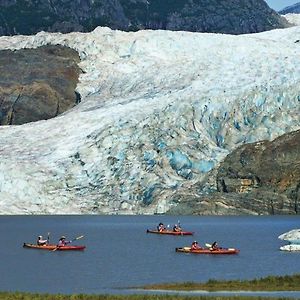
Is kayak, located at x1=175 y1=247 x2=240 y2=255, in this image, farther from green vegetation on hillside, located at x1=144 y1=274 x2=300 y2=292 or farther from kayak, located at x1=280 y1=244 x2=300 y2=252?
green vegetation on hillside, located at x1=144 y1=274 x2=300 y2=292

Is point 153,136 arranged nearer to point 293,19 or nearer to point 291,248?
point 291,248

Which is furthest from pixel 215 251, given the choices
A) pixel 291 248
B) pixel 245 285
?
pixel 245 285

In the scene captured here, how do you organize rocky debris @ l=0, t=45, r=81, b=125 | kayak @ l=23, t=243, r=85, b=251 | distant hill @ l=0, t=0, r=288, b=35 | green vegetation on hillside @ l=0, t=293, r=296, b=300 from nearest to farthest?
green vegetation on hillside @ l=0, t=293, r=296, b=300
kayak @ l=23, t=243, r=85, b=251
rocky debris @ l=0, t=45, r=81, b=125
distant hill @ l=0, t=0, r=288, b=35

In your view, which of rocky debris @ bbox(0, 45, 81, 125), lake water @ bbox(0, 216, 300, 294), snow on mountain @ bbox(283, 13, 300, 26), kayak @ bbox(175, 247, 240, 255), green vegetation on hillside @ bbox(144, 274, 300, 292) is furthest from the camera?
snow on mountain @ bbox(283, 13, 300, 26)

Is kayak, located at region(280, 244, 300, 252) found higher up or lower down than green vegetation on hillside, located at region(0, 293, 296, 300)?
lower down

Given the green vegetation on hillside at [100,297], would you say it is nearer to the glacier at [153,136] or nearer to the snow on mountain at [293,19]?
the glacier at [153,136]

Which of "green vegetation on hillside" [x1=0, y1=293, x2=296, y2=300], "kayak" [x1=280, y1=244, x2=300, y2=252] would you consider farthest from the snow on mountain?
"green vegetation on hillside" [x1=0, y1=293, x2=296, y2=300]

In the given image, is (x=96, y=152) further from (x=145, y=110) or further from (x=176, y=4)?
(x=176, y=4)
